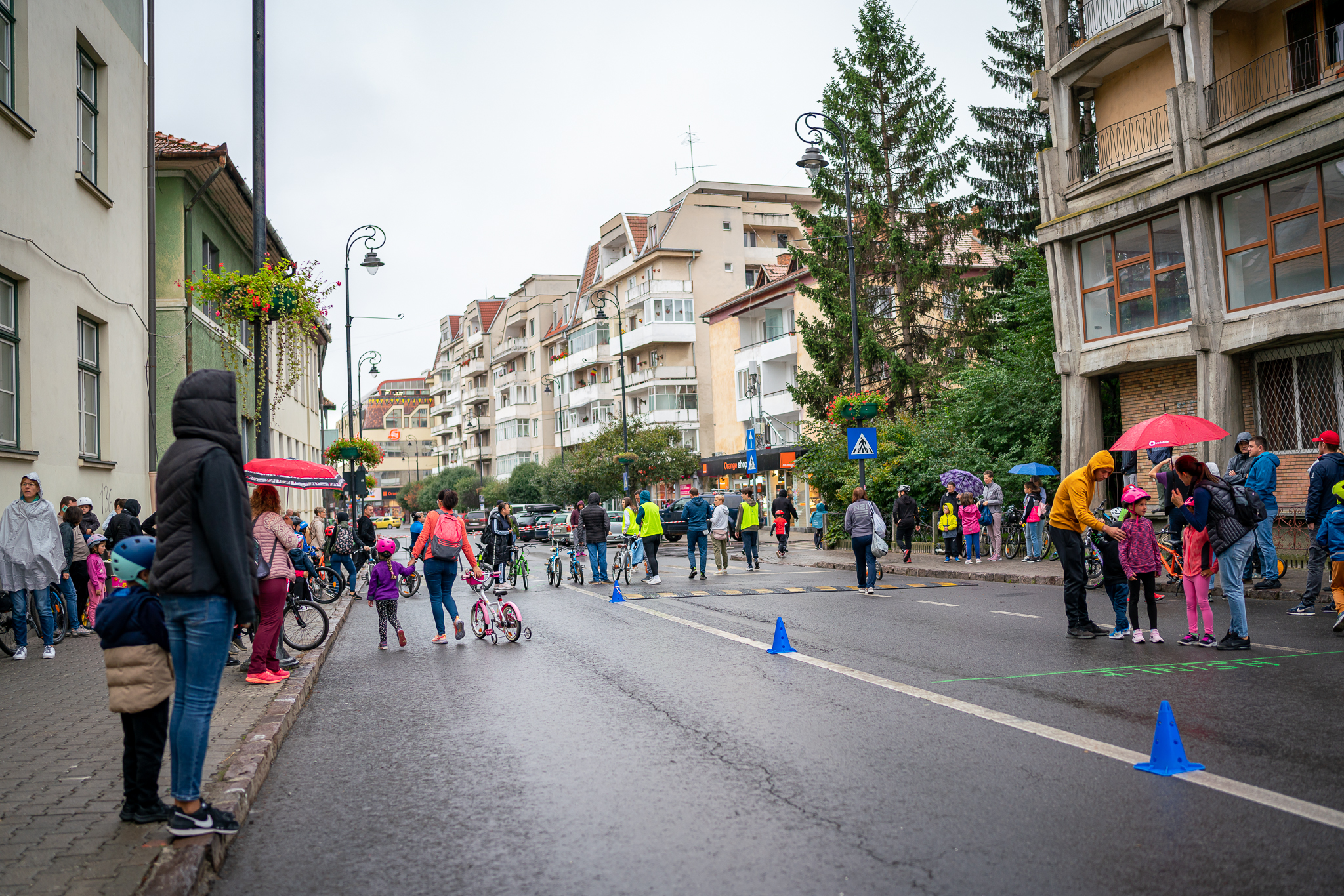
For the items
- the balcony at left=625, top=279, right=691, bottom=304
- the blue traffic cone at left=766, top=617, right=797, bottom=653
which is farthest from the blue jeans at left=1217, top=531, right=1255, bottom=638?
the balcony at left=625, top=279, right=691, bottom=304

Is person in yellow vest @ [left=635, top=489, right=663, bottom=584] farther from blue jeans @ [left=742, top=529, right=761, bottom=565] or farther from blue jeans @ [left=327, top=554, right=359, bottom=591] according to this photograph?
blue jeans @ [left=327, top=554, right=359, bottom=591]

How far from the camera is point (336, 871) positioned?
184 inches

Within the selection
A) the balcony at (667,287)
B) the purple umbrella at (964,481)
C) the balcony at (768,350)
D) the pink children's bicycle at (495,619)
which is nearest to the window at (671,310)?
the balcony at (667,287)

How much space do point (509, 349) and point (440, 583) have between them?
274 ft

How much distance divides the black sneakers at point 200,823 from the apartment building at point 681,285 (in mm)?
60514

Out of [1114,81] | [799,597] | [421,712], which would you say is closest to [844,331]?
[1114,81]

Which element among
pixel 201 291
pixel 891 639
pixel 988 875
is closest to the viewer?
pixel 988 875

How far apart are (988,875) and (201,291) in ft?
38.0

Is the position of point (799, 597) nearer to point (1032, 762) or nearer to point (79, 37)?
point (1032, 762)

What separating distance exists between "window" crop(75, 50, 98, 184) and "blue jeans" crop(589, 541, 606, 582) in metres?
11.5

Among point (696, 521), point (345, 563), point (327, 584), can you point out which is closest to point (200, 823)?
point (327, 584)

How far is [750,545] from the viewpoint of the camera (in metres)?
25.5

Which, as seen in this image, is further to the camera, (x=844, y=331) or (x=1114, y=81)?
(x=844, y=331)

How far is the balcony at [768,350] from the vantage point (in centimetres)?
5159
